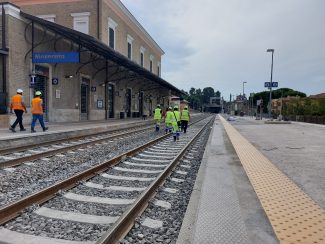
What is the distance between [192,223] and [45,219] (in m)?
1.99

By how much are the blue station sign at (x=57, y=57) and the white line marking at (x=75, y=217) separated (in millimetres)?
15838

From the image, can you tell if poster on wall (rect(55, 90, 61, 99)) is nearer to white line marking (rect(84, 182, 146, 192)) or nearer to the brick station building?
the brick station building

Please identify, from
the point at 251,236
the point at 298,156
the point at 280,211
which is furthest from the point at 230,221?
the point at 298,156

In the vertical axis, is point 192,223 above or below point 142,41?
below

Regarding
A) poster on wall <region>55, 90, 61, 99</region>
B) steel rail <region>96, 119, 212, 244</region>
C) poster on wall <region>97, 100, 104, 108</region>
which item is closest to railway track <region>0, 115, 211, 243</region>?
steel rail <region>96, 119, 212, 244</region>

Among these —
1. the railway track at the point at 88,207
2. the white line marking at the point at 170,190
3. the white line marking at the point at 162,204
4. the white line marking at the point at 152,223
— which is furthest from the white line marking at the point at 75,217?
the white line marking at the point at 170,190

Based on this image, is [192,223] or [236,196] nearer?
[192,223]

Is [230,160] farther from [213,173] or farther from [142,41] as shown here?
[142,41]

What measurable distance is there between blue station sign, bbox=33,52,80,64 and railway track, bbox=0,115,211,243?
13100 mm

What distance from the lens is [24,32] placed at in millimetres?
20500

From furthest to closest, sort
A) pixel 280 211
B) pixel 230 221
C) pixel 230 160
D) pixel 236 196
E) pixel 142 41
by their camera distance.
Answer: pixel 142 41 → pixel 230 160 → pixel 236 196 → pixel 280 211 → pixel 230 221

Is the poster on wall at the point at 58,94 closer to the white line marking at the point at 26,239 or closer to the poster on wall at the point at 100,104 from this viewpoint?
the poster on wall at the point at 100,104

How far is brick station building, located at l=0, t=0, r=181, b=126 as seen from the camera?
63.9 ft

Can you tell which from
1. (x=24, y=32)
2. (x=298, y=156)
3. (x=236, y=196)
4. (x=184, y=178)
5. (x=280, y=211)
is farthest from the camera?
(x=24, y=32)
